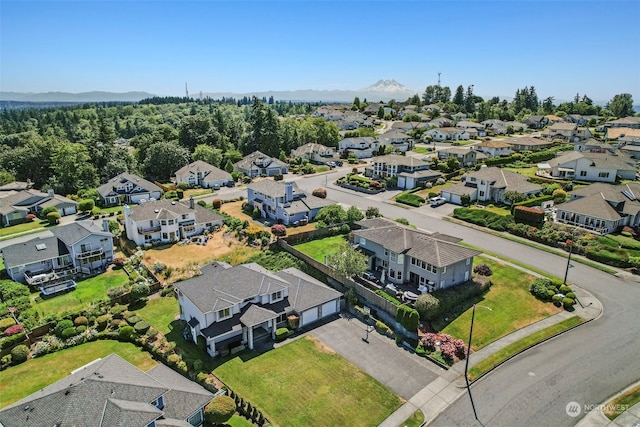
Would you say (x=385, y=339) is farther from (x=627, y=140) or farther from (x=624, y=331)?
(x=627, y=140)

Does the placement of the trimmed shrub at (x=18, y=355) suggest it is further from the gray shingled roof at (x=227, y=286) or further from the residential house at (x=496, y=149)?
the residential house at (x=496, y=149)

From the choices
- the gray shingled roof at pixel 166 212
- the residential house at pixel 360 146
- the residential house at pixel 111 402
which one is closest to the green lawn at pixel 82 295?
the gray shingled roof at pixel 166 212

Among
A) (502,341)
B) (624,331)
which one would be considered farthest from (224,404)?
(624,331)

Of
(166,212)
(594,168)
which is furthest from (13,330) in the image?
(594,168)

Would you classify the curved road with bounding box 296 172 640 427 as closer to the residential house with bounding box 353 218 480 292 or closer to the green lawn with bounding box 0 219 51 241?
the residential house with bounding box 353 218 480 292

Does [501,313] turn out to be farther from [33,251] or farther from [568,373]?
[33,251]

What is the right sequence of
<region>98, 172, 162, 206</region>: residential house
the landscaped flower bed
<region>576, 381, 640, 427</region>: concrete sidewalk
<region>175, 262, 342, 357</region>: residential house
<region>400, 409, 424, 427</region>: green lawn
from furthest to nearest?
1. <region>98, 172, 162, 206</region>: residential house
2. <region>175, 262, 342, 357</region>: residential house
3. the landscaped flower bed
4. <region>400, 409, 424, 427</region>: green lawn
5. <region>576, 381, 640, 427</region>: concrete sidewalk

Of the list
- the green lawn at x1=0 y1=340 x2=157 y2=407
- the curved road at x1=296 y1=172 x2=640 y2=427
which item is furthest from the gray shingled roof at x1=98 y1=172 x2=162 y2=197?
the curved road at x1=296 y1=172 x2=640 y2=427
